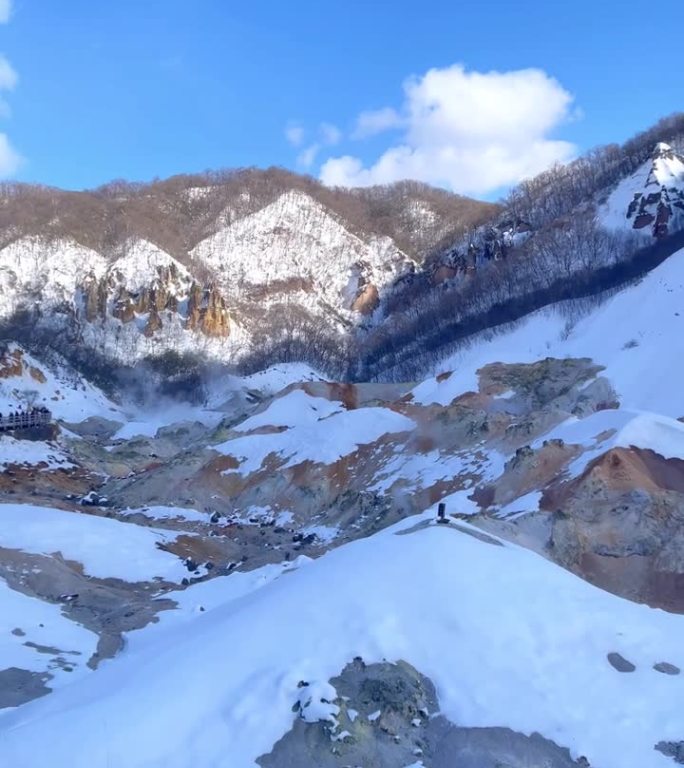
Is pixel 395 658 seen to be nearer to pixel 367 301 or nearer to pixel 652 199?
pixel 652 199

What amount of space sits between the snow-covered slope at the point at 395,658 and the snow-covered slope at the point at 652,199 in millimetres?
65438

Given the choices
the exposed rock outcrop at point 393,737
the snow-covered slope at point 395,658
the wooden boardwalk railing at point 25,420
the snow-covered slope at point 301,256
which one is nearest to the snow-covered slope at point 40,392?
the wooden boardwalk railing at point 25,420

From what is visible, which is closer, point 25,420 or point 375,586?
point 375,586

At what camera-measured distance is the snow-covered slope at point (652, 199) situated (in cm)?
7025

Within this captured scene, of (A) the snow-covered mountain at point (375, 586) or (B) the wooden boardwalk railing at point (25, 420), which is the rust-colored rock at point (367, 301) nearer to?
(A) the snow-covered mountain at point (375, 586)

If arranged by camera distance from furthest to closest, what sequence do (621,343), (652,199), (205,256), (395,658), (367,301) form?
(205,256)
(367,301)
(652,199)
(621,343)
(395,658)

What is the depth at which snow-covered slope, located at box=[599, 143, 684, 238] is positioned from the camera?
70250 mm

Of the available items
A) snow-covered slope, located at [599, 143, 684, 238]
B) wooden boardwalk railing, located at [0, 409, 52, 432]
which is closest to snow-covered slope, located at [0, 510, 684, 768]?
wooden boardwalk railing, located at [0, 409, 52, 432]

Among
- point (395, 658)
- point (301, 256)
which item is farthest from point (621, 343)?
point (301, 256)

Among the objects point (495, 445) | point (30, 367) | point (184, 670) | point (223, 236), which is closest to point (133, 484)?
point (495, 445)

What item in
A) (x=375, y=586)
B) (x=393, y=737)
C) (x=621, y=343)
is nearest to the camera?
(x=393, y=737)

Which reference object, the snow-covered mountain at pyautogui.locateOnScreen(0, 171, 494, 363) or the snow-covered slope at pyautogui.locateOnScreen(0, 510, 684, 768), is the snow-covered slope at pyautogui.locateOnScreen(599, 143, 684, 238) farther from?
the snow-covered slope at pyautogui.locateOnScreen(0, 510, 684, 768)

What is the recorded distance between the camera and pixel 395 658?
8578 millimetres

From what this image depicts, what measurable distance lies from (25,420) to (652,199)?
53391 mm
